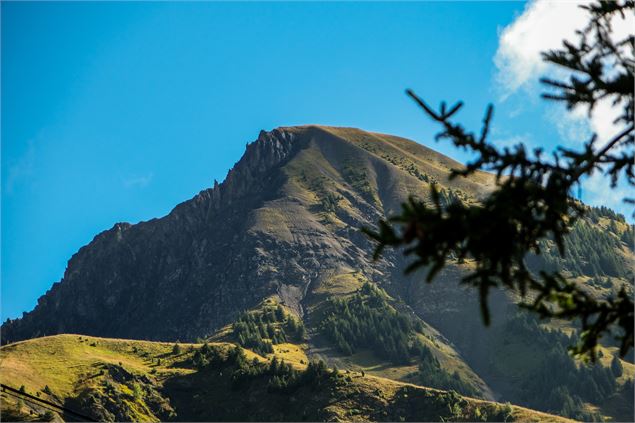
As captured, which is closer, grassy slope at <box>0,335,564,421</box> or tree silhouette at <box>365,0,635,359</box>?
tree silhouette at <box>365,0,635,359</box>

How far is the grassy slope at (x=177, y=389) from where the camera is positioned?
130875 mm

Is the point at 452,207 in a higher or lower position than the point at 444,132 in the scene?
lower

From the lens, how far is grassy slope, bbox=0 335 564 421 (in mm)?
130875

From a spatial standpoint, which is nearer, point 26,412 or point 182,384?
point 26,412

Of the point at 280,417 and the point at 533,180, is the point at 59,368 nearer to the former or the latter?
the point at 280,417

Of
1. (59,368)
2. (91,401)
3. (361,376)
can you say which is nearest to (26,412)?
(91,401)

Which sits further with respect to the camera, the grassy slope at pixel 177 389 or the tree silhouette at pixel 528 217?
the grassy slope at pixel 177 389

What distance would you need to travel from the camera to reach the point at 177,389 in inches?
6014

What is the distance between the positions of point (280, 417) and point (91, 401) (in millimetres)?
36172

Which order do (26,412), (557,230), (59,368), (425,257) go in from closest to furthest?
(425,257) → (557,230) → (26,412) → (59,368)

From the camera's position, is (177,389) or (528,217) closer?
(528,217)

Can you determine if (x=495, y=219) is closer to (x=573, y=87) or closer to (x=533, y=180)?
(x=533, y=180)

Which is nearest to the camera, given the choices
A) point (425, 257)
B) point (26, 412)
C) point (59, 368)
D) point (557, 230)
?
point (425, 257)

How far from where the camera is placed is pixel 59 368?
480ft
